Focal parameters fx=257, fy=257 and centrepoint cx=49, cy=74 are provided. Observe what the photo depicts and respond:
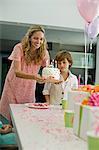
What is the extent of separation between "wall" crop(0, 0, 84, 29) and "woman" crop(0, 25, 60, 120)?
1.61 metres

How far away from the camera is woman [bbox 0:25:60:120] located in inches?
76.2

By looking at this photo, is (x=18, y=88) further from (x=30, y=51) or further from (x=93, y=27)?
(x=93, y=27)

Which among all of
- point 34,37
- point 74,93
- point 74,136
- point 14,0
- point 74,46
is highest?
point 14,0

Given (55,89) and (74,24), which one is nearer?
(55,89)

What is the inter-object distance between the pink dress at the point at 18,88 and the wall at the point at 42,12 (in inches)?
64.1

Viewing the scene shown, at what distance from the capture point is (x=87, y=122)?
77cm

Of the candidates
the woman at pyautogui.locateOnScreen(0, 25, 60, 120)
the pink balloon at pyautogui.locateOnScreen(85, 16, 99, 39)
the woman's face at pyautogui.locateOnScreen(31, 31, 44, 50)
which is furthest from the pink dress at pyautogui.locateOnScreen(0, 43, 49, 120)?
the pink balloon at pyautogui.locateOnScreen(85, 16, 99, 39)

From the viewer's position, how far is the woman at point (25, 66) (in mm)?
1936

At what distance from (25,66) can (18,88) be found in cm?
18

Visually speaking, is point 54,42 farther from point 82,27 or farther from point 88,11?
point 88,11

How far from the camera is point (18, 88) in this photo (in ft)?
6.56

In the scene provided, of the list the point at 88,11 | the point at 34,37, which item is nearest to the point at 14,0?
the point at 88,11

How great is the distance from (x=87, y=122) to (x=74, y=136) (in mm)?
112

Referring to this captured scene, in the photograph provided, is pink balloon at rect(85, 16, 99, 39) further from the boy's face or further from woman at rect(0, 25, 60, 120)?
woman at rect(0, 25, 60, 120)
